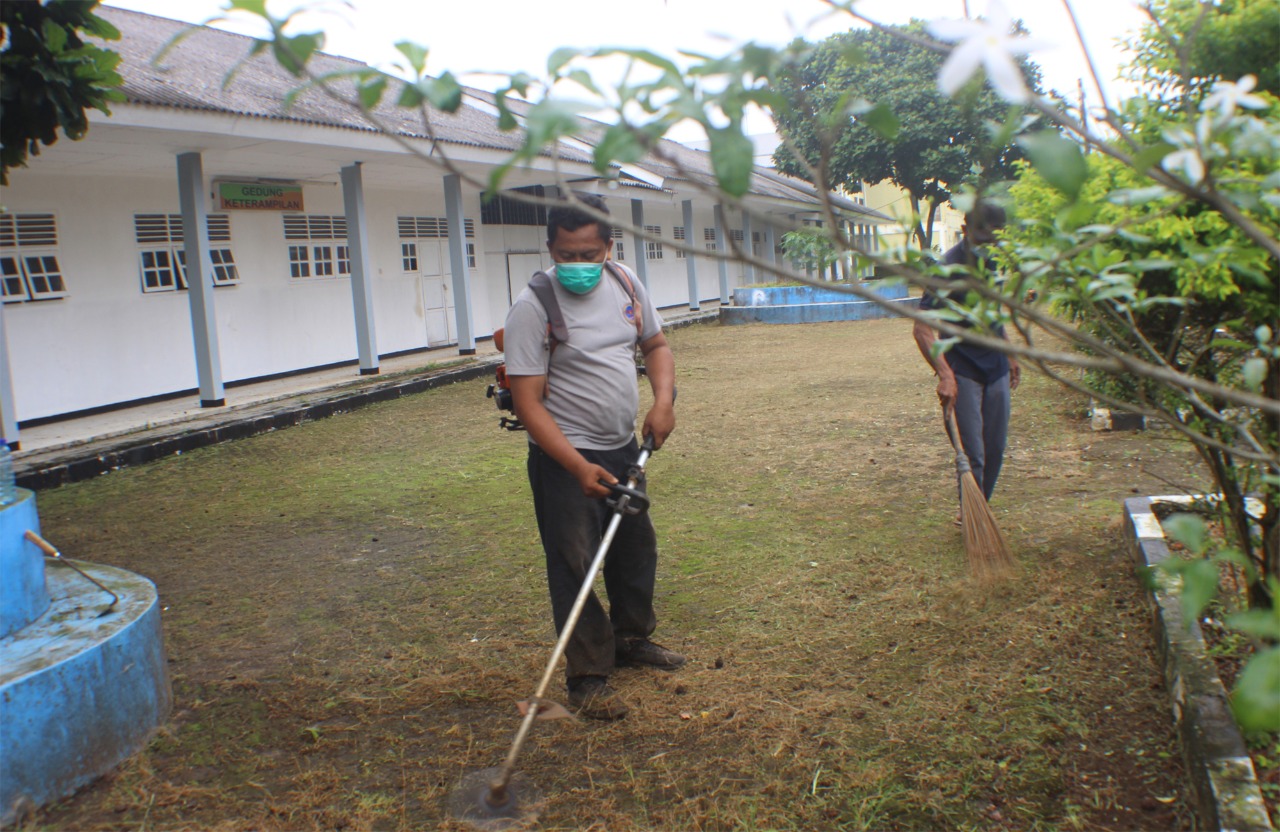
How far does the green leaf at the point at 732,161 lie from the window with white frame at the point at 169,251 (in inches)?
423

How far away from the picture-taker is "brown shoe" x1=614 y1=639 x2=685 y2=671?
11.9ft

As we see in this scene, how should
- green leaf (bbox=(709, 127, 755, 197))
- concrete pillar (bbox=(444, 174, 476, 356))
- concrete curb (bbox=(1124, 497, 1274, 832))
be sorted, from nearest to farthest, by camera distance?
green leaf (bbox=(709, 127, 755, 197)) < concrete curb (bbox=(1124, 497, 1274, 832)) < concrete pillar (bbox=(444, 174, 476, 356))

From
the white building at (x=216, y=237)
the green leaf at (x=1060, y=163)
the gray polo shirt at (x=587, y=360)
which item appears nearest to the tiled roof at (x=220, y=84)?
the white building at (x=216, y=237)

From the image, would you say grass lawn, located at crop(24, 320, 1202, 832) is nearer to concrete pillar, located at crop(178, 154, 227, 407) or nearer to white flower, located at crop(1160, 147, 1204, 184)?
white flower, located at crop(1160, 147, 1204, 184)

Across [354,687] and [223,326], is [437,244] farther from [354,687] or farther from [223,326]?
[354,687]

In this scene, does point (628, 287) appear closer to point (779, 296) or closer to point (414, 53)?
point (414, 53)

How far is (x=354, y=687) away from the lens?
3.64 metres

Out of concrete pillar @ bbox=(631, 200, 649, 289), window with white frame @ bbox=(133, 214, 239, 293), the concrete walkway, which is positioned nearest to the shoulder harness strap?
the concrete walkway

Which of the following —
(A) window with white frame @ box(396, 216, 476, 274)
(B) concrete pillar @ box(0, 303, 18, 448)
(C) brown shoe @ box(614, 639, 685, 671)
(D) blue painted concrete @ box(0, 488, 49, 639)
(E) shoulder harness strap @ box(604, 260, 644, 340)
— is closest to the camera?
(D) blue painted concrete @ box(0, 488, 49, 639)

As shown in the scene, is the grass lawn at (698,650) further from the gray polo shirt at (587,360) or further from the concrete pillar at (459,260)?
the concrete pillar at (459,260)

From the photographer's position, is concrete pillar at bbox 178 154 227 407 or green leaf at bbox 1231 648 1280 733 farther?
concrete pillar at bbox 178 154 227 407

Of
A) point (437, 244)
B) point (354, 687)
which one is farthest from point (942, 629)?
point (437, 244)

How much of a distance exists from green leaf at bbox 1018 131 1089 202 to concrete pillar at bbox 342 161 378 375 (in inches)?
472

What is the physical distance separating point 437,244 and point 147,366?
586 centimetres
